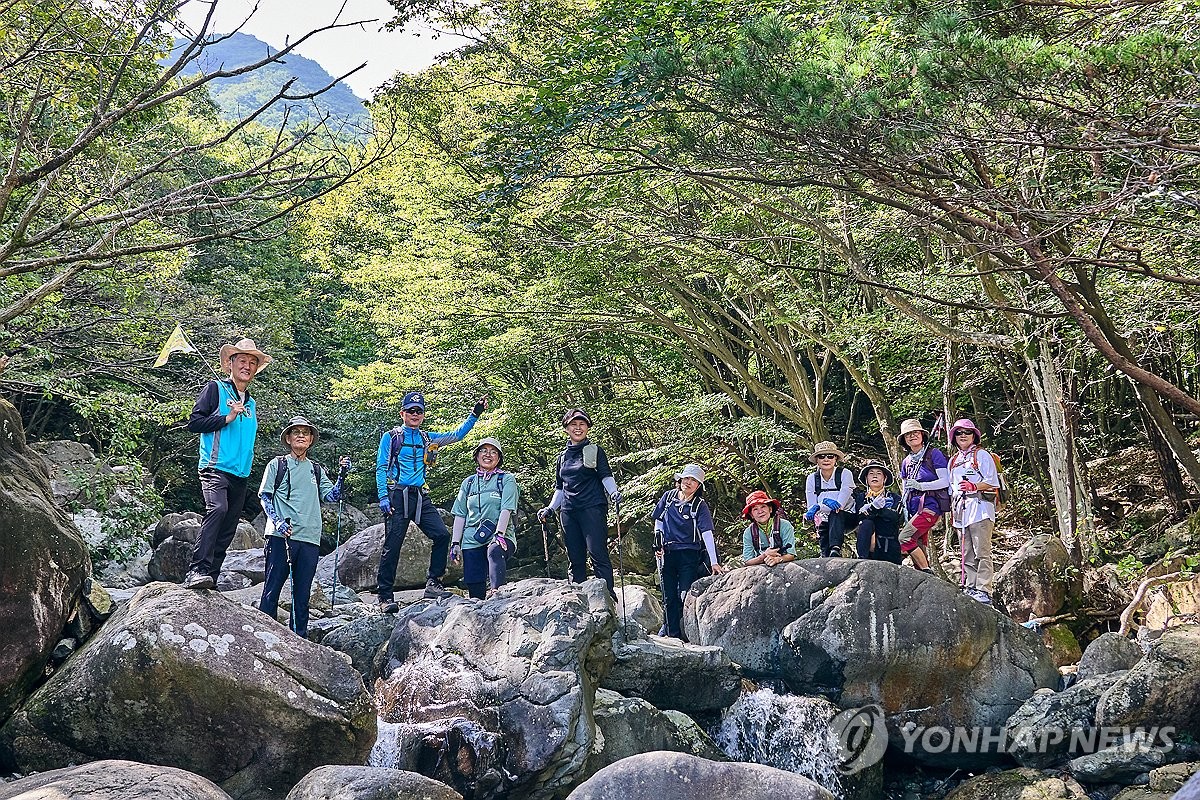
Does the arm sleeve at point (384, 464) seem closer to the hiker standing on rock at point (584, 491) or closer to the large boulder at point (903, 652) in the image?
the hiker standing on rock at point (584, 491)

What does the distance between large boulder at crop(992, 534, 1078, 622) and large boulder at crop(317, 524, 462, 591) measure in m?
8.95

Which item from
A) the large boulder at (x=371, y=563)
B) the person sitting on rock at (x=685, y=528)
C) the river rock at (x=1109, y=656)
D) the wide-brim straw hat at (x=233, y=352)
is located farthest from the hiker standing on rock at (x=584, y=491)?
the large boulder at (x=371, y=563)

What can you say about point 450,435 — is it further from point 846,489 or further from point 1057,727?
point 1057,727

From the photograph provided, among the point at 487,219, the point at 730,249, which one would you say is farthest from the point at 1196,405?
the point at 487,219

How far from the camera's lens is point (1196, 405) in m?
6.46

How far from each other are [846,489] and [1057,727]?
8.93 feet

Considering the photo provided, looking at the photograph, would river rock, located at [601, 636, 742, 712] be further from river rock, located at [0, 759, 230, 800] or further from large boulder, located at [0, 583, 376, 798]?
river rock, located at [0, 759, 230, 800]

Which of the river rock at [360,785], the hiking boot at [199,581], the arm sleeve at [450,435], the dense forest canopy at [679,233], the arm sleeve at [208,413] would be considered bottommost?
the river rock at [360,785]

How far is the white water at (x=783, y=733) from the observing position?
8492 millimetres

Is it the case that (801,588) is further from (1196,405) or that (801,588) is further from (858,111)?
(858,111)

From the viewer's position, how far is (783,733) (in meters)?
8.73

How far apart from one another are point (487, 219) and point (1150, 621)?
9.98 m

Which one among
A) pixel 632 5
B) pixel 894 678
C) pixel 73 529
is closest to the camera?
pixel 73 529

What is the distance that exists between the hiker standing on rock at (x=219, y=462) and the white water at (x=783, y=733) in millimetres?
4787
